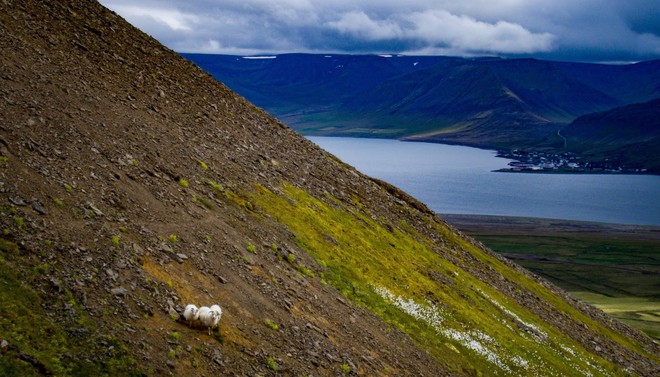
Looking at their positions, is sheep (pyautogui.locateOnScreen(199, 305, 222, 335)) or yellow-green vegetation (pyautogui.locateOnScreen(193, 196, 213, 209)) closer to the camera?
sheep (pyautogui.locateOnScreen(199, 305, 222, 335))

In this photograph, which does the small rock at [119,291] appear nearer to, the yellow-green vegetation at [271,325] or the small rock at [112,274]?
the small rock at [112,274]

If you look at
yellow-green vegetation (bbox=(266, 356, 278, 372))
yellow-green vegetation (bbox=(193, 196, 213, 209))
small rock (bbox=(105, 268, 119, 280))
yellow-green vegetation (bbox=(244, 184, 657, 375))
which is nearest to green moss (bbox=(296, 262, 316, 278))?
yellow-green vegetation (bbox=(244, 184, 657, 375))

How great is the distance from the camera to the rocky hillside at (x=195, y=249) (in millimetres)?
23922

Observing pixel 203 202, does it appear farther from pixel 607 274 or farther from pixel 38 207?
pixel 607 274

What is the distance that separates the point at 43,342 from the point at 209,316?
6.45m

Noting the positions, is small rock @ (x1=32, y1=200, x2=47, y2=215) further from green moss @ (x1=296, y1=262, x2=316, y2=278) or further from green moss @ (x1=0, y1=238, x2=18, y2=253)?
green moss @ (x1=296, y1=262, x2=316, y2=278)

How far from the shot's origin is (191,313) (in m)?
25.6

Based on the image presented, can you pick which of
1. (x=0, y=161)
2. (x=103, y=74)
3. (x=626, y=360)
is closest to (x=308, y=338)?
(x=0, y=161)

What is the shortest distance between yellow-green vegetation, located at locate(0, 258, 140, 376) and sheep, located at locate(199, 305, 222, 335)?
383cm

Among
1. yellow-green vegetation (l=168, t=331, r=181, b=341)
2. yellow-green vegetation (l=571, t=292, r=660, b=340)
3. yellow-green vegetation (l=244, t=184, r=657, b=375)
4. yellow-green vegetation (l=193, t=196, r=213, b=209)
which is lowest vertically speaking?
yellow-green vegetation (l=571, t=292, r=660, b=340)

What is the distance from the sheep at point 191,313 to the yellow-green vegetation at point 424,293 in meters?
16.0

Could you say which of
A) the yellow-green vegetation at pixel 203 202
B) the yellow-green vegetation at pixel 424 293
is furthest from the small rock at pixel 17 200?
the yellow-green vegetation at pixel 424 293

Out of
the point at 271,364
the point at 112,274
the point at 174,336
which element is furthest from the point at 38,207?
the point at 271,364

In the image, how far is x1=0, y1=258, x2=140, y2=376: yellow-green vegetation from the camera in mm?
20188
